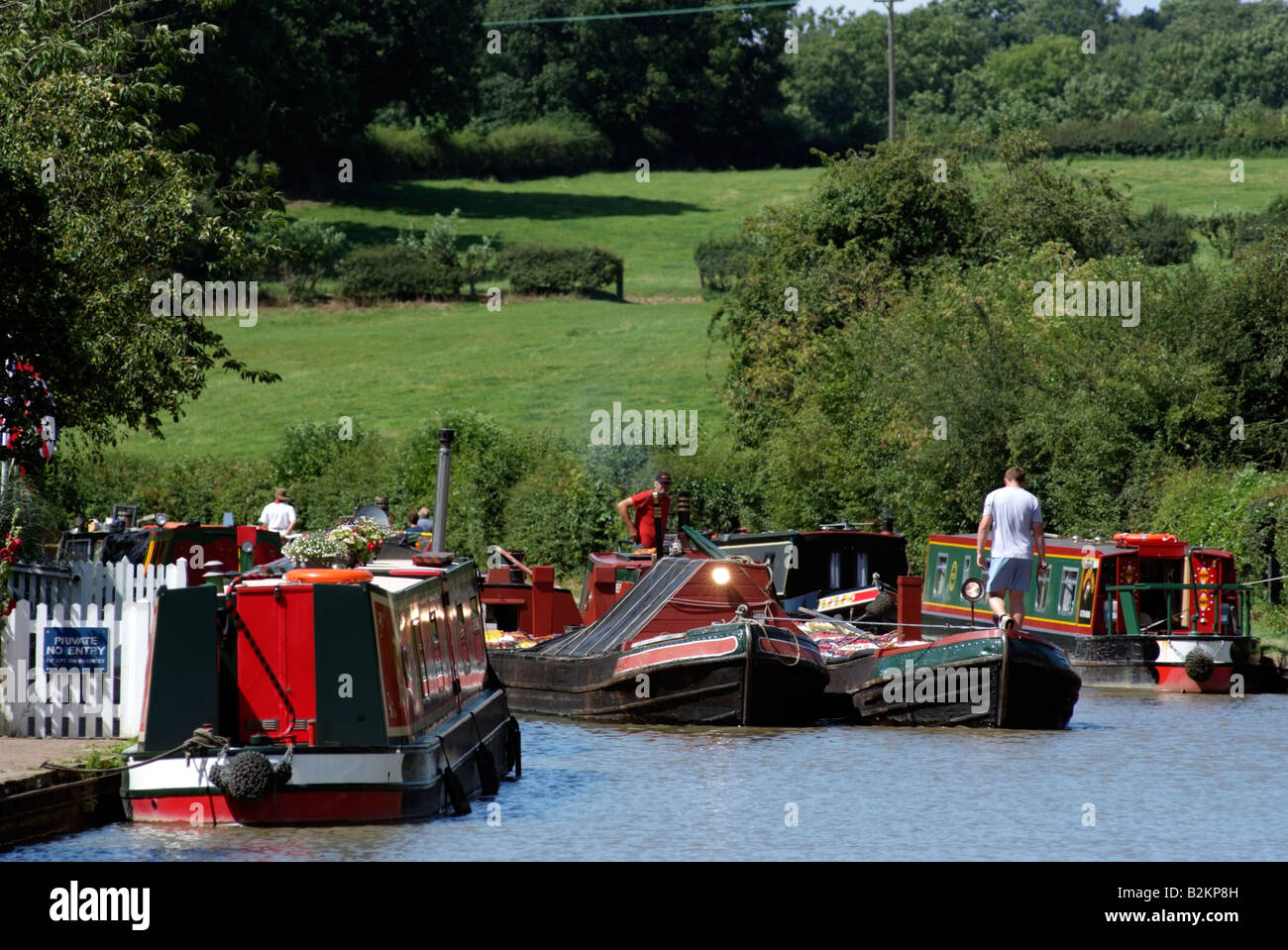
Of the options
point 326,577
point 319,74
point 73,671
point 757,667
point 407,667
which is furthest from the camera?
point 319,74

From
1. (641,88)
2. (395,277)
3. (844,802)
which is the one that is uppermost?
(641,88)

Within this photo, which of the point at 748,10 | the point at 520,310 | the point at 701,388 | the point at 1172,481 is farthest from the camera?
the point at 748,10

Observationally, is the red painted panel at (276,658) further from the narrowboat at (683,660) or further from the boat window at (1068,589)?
the boat window at (1068,589)

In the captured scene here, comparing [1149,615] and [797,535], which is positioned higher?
[797,535]

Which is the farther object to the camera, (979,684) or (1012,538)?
(979,684)

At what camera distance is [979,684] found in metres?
18.1

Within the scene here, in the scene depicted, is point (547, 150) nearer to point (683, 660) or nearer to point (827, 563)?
point (827, 563)

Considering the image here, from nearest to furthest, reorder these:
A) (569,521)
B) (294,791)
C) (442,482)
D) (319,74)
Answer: (294,791), (442,482), (569,521), (319,74)

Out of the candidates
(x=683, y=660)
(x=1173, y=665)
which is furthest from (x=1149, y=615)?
(x=683, y=660)

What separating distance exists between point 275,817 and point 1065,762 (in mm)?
7686

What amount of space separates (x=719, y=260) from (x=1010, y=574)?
49.2 m

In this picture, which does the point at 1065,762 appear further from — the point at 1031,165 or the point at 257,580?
the point at 1031,165

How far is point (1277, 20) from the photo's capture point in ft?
387
